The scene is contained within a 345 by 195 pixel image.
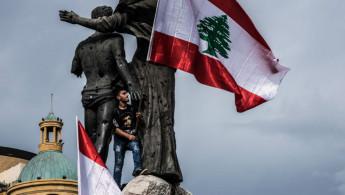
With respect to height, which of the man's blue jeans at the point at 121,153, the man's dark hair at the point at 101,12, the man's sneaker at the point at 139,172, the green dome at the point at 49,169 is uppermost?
the green dome at the point at 49,169

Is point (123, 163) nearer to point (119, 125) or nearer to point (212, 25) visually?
point (119, 125)

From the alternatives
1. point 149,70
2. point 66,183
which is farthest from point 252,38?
point 66,183

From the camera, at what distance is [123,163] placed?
16.5 metres

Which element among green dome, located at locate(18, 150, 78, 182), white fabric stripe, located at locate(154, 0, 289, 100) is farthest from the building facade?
white fabric stripe, located at locate(154, 0, 289, 100)

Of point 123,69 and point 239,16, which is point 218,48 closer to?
point 239,16

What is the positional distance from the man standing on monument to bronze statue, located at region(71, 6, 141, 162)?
0.46 ft

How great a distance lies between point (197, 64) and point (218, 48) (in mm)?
658

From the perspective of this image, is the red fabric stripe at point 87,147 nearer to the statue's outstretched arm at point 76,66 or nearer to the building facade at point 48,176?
the statue's outstretched arm at point 76,66

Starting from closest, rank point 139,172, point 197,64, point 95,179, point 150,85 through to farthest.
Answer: point 95,179, point 139,172, point 150,85, point 197,64

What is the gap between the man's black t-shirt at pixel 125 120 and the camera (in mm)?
16328

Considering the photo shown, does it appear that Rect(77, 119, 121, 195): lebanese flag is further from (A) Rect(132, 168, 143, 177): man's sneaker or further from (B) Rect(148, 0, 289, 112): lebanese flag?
(B) Rect(148, 0, 289, 112): lebanese flag

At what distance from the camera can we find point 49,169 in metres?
91.4

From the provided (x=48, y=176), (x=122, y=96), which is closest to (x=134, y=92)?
(x=122, y=96)

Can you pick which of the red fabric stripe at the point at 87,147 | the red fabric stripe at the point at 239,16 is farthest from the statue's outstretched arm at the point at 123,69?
the red fabric stripe at the point at 239,16
